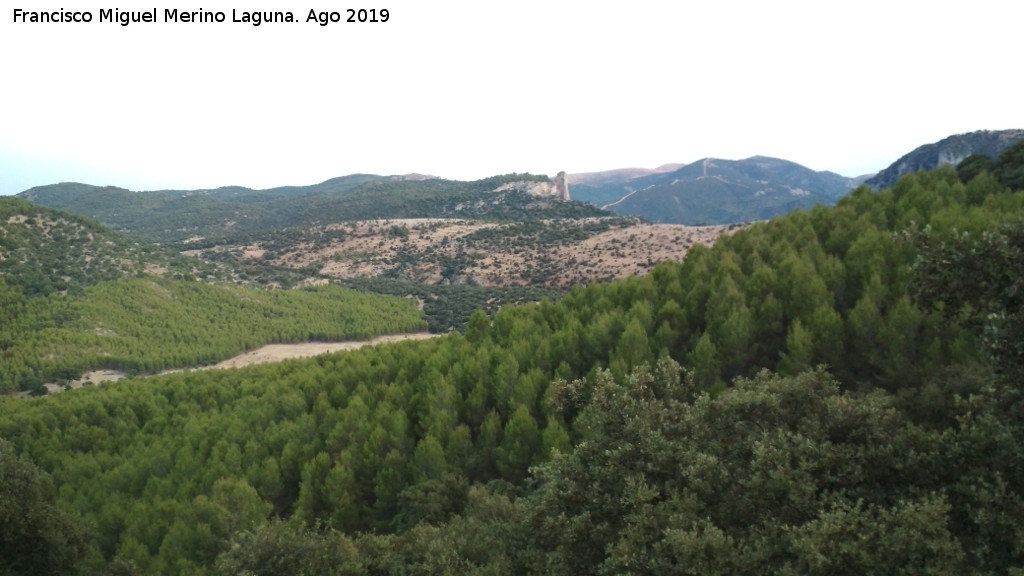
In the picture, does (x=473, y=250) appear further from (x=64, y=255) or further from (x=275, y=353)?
(x=64, y=255)

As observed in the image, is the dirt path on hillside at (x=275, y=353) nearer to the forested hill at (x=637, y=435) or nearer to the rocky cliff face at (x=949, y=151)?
the forested hill at (x=637, y=435)

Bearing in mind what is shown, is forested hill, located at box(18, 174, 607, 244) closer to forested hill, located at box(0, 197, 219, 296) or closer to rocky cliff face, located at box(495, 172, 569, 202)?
rocky cliff face, located at box(495, 172, 569, 202)

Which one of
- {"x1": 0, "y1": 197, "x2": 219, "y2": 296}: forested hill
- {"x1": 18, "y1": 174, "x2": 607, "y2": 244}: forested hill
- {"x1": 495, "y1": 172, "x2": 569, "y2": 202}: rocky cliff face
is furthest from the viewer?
{"x1": 495, "y1": 172, "x2": 569, "y2": 202}: rocky cliff face

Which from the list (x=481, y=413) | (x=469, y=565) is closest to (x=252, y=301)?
(x=481, y=413)

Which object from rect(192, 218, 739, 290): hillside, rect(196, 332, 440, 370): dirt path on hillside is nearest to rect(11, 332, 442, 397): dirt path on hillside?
rect(196, 332, 440, 370): dirt path on hillside

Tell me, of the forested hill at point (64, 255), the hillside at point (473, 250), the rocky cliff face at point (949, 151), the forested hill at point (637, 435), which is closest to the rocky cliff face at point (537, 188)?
Answer: the hillside at point (473, 250)

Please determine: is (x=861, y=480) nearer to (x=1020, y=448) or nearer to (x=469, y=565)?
(x=1020, y=448)

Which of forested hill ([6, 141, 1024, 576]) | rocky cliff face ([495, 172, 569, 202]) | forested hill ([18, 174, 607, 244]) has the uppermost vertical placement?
rocky cliff face ([495, 172, 569, 202])

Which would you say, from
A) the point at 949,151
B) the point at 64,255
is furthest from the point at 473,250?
the point at 949,151
